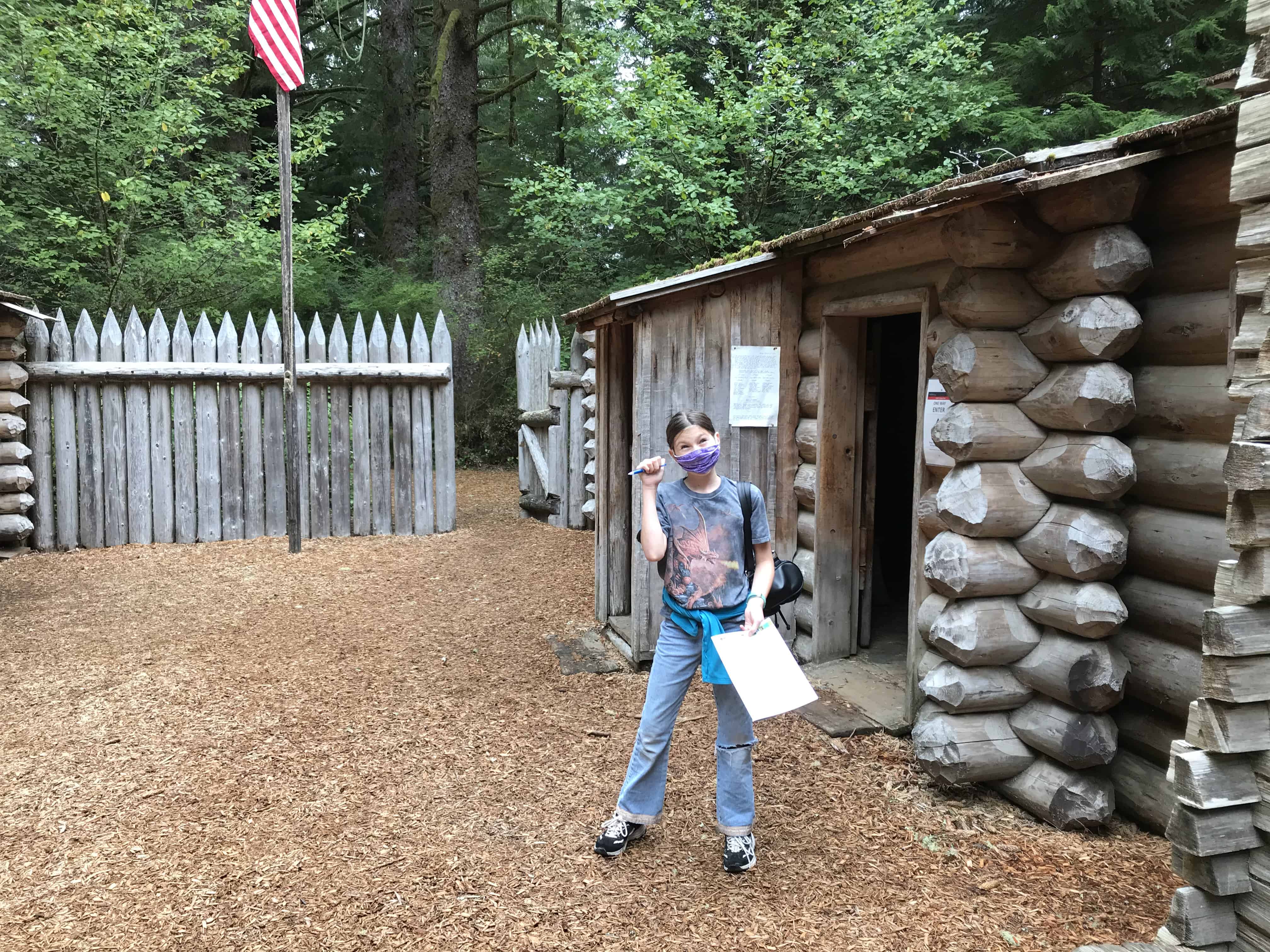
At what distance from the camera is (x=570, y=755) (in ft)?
15.5

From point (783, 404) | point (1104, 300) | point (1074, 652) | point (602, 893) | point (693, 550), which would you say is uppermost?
point (1104, 300)

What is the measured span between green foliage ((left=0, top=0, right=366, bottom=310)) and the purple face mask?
33.2 ft

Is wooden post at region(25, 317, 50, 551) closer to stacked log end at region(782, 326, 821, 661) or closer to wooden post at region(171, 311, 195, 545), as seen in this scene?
wooden post at region(171, 311, 195, 545)

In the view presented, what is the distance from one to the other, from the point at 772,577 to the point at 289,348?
7.26 m

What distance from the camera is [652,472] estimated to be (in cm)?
343

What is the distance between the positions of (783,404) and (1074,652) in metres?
2.67

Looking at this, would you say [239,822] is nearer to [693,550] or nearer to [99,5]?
[693,550]

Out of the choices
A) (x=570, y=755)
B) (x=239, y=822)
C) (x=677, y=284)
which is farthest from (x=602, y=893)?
(x=677, y=284)

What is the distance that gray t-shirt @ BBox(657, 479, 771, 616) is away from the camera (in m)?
3.49

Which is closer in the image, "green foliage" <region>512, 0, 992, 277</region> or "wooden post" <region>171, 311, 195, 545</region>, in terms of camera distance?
"wooden post" <region>171, 311, 195, 545</region>

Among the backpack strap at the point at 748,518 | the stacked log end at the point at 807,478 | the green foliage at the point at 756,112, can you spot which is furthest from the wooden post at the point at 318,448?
the backpack strap at the point at 748,518

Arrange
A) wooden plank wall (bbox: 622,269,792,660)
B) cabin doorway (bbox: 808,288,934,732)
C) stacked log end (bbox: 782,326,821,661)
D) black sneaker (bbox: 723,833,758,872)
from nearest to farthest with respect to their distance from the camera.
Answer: black sneaker (bbox: 723,833,758,872), cabin doorway (bbox: 808,288,934,732), stacked log end (bbox: 782,326,821,661), wooden plank wall (bbox: 622,269,792,660)

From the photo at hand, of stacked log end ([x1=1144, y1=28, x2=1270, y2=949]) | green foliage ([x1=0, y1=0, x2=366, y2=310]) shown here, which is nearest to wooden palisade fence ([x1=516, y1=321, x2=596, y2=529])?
green foliage ([x1=0, y1=0, x2=366, y2=310])

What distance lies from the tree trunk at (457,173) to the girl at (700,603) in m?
11.7
